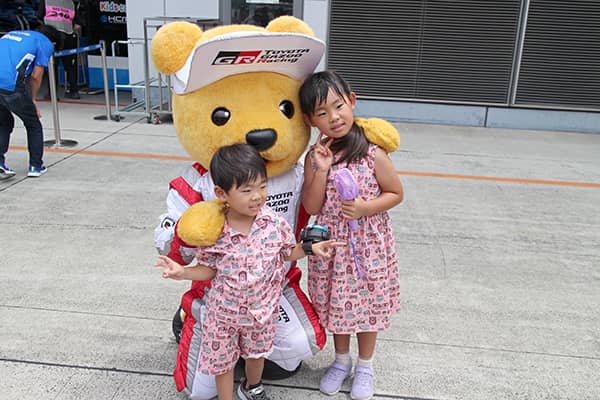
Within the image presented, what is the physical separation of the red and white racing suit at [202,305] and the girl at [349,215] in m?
0.11

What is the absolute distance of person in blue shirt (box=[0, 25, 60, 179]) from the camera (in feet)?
17.6

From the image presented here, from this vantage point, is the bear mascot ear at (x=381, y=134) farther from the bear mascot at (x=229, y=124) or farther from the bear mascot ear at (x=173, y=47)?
the bear mascot ear at (x=173, y=47)

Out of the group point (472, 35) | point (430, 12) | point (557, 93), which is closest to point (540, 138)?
point (557, 93)

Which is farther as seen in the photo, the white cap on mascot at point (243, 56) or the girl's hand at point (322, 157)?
the girl's hand at point (322, 157)

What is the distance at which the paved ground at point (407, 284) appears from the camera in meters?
2.89

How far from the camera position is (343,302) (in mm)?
2602

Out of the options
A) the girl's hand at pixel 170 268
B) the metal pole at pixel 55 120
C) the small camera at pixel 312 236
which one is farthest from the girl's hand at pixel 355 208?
the metal pole at pixel 55 120

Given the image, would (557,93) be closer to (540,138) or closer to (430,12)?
(540,138)

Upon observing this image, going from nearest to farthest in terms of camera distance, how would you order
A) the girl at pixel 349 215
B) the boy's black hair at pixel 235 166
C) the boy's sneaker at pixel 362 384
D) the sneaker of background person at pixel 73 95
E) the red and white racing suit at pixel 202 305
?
the boy's black hair at pixel 235 166 → the girl at pixel 349 215 → the red and white racing suit at pixel 202 305 → the boy's sneaker at pixel 362 384 → the sneaker of background person at pixel 73 95

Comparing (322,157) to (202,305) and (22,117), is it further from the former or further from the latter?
(22,117)

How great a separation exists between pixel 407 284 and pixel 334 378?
128 centimetres

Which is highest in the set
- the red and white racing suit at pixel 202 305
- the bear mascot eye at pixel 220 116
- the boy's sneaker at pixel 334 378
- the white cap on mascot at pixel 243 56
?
the white cap on mascot at pixel 243 56

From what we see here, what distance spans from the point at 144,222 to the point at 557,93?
278 inches

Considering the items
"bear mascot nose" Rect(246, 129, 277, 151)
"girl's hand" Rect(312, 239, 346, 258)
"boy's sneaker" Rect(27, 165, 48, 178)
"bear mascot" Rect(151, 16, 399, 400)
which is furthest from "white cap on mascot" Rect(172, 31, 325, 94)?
"boy's sneaker" Rect(27, 165, 48, 178)
